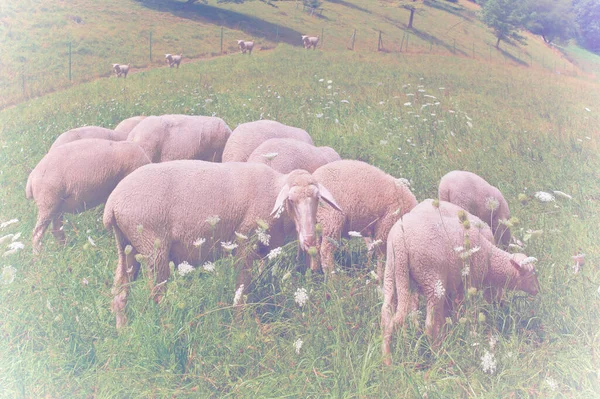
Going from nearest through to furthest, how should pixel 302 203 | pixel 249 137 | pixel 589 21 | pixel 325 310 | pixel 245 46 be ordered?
pixel 325 310, pixel 302 203, pixel 589 21, pixel 249 137, pixel 245 46

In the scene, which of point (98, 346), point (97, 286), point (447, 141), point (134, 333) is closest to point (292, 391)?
point (134, 333)

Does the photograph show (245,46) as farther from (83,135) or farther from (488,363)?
(488,363)

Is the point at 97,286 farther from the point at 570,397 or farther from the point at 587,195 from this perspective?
the point at 587,195

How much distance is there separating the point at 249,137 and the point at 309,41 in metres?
15.3

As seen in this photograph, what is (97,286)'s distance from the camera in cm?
415

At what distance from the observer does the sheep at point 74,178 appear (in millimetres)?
5391

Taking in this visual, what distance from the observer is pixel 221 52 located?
19531 millimetres

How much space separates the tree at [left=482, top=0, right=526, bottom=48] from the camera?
973 cm

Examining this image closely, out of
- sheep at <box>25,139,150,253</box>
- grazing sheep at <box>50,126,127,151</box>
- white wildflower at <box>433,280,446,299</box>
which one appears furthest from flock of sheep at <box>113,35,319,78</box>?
white wildflower at <box>433,280,446,299</box>

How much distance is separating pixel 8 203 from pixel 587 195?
24.9ft

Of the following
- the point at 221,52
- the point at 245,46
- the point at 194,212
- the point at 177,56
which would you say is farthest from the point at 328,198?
the point at 221,52

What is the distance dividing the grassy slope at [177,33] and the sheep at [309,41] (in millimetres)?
271

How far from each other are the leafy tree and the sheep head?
343 cm

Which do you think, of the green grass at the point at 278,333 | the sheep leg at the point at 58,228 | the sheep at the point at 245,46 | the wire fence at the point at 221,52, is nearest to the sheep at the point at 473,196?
the green grass at the point at 278,333
